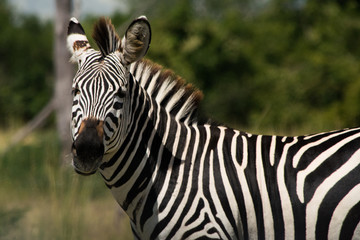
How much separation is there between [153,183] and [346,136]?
1411 mm

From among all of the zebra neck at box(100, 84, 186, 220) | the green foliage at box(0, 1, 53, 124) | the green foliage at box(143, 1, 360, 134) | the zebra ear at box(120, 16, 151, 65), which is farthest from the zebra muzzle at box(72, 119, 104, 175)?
the green foliage at box(0, 1, 53, 124)

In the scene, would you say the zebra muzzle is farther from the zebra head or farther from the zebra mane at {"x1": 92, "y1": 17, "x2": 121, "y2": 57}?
the zebra mane at {"x1": 92, "y1": 17, "x2": 121, "y2": 57}

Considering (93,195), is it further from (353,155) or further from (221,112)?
(221,112)

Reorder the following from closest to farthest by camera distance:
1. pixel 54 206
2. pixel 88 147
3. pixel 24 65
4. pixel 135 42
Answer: pixel 88 147 < pixel 135 42 < pixel 54 206 < pixel 24 65

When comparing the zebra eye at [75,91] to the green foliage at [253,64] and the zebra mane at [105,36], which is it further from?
the green foliage at [253,64]

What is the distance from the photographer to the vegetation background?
34.1ft

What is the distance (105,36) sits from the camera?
13.2ft

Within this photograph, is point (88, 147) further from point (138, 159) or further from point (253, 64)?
point (253, 64)

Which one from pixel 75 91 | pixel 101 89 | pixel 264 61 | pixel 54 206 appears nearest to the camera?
pixel 101 89

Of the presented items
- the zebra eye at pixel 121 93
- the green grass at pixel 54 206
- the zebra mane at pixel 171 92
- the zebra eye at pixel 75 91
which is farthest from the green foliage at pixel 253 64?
the zebra eye at pixel 75 91

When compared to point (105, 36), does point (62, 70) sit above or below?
above

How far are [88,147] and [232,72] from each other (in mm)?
17848

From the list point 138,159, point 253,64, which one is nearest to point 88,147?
point 138,159

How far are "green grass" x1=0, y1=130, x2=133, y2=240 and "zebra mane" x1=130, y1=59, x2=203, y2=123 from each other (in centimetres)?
144
